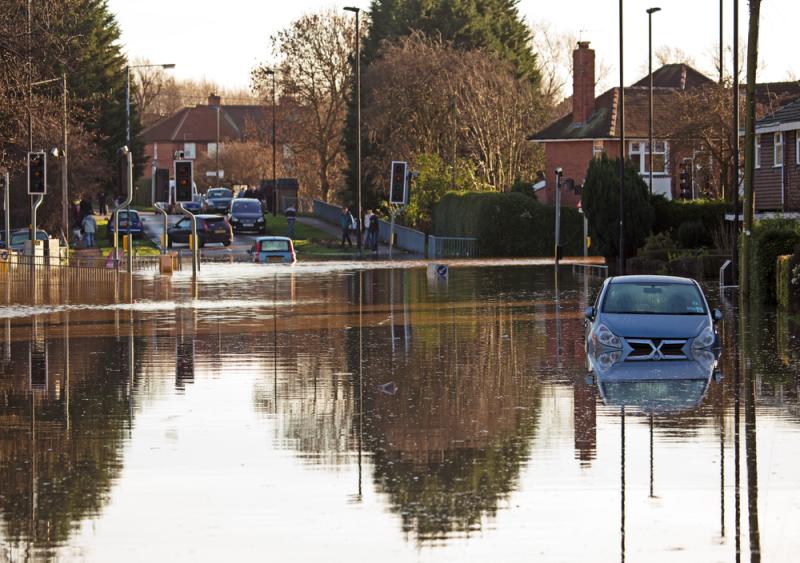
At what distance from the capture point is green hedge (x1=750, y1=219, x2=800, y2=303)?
3438cm

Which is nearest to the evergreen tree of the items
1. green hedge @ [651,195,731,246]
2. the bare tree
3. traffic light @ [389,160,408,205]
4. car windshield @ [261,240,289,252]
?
the bare tree

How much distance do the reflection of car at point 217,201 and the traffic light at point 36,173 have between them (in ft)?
143

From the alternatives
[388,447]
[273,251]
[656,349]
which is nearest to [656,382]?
[656,349]

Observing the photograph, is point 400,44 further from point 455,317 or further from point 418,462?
point 418,462

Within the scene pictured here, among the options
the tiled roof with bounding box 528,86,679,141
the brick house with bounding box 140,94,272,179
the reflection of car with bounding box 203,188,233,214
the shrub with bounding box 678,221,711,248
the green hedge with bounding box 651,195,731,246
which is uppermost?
the brick house with bounding box 140,94,272,179

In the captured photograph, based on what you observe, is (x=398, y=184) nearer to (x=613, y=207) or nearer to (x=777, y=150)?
(x=613, y=207)

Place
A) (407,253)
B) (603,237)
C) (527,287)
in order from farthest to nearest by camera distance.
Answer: (407,253)
(603,237)
(527,287)

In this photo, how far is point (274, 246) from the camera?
2434 inches

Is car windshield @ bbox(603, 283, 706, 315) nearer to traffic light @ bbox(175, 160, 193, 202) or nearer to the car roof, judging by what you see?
the car roof

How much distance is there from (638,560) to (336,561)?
5.85 feet

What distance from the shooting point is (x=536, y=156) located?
3519 inches

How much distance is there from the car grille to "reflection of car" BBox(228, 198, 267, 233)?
64.2 metres

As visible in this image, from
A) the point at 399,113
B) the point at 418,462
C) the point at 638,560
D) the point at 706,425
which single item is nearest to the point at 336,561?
the point at 638,560

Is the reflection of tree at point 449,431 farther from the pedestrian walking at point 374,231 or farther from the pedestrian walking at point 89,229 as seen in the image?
the pedestrian walking at point 89,229
